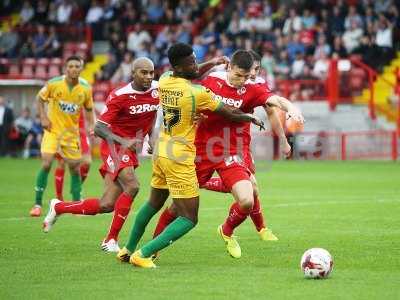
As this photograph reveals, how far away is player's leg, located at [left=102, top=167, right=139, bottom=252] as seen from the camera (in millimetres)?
11910

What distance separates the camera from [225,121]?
37.9ft

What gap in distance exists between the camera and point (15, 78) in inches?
Result: 1348

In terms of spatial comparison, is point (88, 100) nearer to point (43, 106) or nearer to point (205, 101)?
point (43, 106)

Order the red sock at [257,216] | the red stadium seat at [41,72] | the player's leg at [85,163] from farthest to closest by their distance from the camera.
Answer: the red stadium seat at [41,72] < the player's leg at [85,163] < the red sock at [257,216]

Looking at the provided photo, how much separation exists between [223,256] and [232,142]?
51.9 inches

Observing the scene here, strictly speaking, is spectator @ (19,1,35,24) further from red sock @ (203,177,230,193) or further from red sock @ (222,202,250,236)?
red sock @ (222,202,250,236)

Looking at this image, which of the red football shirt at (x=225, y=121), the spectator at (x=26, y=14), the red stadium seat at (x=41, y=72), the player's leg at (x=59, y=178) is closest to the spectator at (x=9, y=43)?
the red stadium seat at (x=41, y=72)

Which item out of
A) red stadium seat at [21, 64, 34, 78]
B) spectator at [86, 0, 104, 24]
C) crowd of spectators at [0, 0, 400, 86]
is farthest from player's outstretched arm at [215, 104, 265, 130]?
spectator at [86, 0, 104, 24]

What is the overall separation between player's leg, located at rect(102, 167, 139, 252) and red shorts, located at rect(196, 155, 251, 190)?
101 cm

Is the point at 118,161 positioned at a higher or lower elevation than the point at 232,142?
lower

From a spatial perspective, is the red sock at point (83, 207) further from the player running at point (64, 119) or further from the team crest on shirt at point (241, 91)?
the player running at point (64, 119)

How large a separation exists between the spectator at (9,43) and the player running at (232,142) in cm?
2505

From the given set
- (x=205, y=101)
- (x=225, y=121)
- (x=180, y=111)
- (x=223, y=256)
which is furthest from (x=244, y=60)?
(x=223, y=256)

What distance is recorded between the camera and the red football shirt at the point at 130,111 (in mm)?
12102
